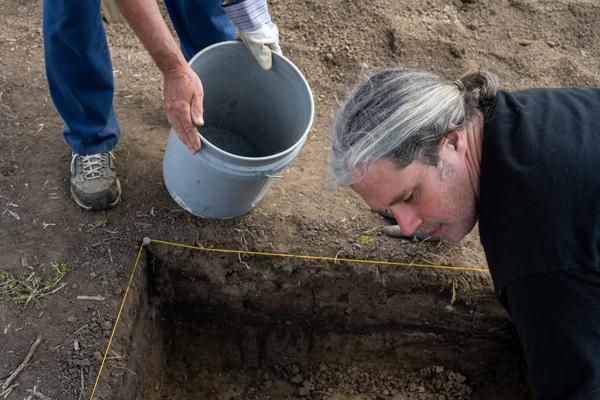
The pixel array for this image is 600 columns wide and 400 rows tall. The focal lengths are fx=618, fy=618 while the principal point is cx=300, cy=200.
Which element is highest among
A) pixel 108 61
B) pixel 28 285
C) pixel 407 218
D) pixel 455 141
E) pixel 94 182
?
pixel 455 141

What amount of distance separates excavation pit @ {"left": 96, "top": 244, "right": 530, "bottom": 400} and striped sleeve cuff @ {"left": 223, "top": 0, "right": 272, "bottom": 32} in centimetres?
99

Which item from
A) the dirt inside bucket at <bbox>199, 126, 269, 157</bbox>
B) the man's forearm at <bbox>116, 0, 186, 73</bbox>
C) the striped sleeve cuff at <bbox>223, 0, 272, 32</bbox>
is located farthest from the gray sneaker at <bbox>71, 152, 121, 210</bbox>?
the striped sleeve cuff at <bbox>223, 0, 272, 32</bbox>

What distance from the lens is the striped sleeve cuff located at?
2311 mm

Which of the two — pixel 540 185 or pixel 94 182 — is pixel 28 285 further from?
pixel 540 185

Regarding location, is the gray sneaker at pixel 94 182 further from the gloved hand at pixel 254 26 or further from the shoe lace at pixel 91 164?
the gloved hand at pixel 254 26

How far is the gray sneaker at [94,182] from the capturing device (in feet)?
8.72

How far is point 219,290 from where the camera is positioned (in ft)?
9.13

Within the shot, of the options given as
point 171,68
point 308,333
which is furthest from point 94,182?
point 308,333

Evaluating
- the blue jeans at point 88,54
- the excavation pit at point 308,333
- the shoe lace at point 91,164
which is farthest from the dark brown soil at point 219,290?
the blue jeans at point 88,54

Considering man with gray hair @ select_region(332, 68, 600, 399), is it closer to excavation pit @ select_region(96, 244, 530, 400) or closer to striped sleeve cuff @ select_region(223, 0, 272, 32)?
striped sleeve cuff @ select_region(223, 0, 272, 32)

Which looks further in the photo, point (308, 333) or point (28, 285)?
point (308, 333)

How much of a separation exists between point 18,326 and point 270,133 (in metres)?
1.32

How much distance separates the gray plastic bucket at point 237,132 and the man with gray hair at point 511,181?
0.58m

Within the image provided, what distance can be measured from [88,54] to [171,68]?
465 mm
